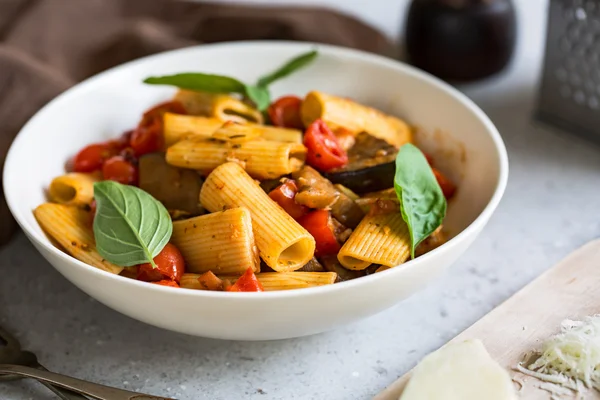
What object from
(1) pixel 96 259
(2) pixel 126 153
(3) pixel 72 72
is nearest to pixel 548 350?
(1) pixel 96 259

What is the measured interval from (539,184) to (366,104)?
567mm

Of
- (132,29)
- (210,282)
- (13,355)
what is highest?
(132,29)

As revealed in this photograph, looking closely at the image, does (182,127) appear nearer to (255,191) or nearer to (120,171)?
(120,171)

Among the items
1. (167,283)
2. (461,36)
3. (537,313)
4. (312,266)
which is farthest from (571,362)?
(461,36)

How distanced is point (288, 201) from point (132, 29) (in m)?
1.17

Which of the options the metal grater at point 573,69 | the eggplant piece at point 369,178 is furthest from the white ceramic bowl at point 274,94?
the metal grater at point 573,69

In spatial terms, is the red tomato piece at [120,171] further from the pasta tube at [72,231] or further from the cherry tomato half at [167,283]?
the cherry tomato half at [167,283]

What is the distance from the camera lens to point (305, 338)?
1.76m

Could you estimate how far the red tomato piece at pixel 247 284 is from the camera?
156 cm

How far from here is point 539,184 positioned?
7.61 ft

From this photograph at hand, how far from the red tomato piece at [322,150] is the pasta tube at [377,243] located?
208 mm

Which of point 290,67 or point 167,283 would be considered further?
Result: point 290,67

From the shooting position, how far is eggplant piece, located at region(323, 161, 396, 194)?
185 cm

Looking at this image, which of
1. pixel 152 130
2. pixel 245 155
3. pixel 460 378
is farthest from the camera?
pixel 152 130
